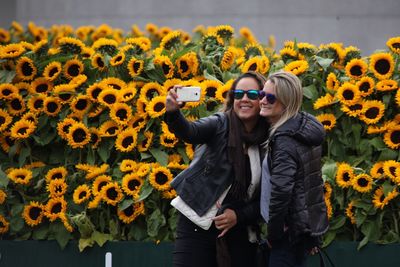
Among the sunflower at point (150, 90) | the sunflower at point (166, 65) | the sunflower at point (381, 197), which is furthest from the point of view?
the sunflower at point (166, 65)

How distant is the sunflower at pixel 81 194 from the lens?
22.6ft

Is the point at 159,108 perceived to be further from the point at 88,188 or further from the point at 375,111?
the point at 375,111

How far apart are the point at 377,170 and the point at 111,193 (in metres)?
2.00

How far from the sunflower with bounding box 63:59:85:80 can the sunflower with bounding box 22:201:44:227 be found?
1126 mm

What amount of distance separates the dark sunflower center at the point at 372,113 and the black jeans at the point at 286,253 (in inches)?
91.3

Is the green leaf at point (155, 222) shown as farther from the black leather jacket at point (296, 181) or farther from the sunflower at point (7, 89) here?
the black leather jacket at point (296, 181)

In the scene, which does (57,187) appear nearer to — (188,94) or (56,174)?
(56,174)

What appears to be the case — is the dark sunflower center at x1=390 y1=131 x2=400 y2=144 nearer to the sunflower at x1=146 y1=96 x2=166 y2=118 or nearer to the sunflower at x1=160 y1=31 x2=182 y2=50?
the sunflower at x1=146 y1=96 x2=166 y2=118

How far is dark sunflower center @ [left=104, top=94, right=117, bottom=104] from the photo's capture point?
720cm

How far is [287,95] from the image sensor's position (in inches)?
188

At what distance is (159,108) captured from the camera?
700 centimetres

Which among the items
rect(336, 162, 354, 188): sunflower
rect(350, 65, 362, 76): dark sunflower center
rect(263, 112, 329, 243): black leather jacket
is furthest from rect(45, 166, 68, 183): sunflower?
rect(263, 112, 329, 243): black leather jacket

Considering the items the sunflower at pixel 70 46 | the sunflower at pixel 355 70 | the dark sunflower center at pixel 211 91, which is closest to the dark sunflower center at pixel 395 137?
the sunflower at pixel 355 70

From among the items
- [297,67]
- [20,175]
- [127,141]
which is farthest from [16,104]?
[297,67]
